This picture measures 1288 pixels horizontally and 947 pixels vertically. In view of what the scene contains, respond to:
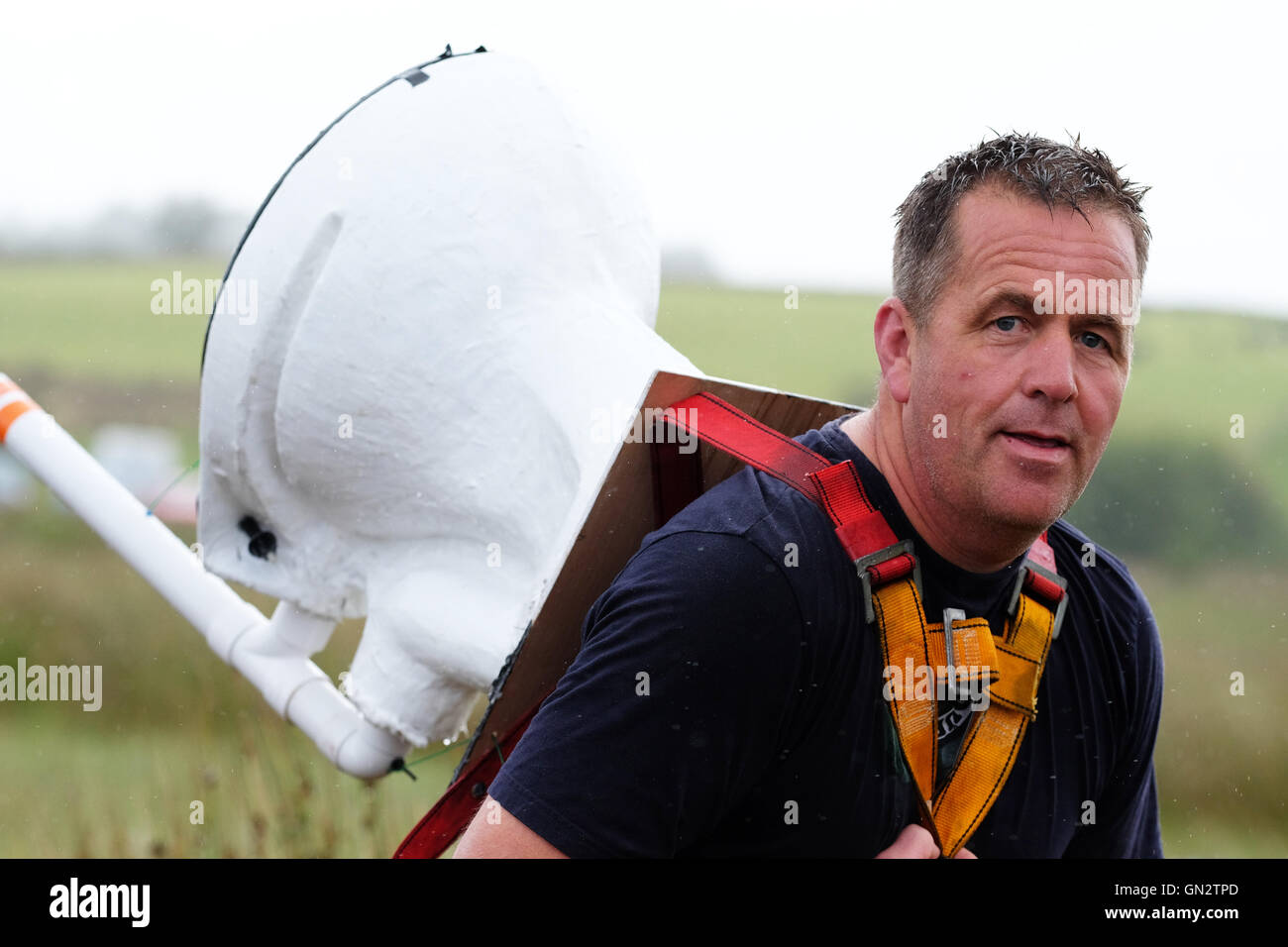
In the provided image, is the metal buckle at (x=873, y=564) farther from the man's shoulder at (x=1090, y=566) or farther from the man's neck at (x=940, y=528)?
the man's shoulder at (x=1090, y=566)

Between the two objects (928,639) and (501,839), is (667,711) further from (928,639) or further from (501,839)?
(928,639)

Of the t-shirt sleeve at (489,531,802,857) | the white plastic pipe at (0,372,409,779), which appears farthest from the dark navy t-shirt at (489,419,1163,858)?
the white plastic pipe at (0,372,409,779)

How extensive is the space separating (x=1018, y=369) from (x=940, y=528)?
0.23 metres

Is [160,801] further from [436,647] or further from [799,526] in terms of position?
[799,526]

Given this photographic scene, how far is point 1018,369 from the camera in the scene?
1593mm

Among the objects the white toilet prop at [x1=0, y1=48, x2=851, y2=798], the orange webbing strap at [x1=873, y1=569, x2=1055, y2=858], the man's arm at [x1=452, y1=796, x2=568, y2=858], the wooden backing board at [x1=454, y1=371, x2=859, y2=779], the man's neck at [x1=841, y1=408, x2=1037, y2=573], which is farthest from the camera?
the white toilet prop at [x1=0, y1=48, x2=851, y2=798]

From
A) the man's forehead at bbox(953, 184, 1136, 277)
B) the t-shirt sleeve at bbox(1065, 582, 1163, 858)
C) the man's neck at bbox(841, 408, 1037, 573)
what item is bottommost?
the t-shirt sleeve at bbox(1065, 582, 1163, 858)

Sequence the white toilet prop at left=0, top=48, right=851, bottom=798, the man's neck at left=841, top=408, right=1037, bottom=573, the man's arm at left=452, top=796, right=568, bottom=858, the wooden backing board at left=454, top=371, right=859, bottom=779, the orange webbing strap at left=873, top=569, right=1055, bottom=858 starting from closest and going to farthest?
the man's arm at left=452, top=796, right=568, bottom=858
the orange webbing strap at left=873, top=569, right=1055, bottom=858
the man's neck at left=841, top=408, right=1037, bottom=573
the wooden backing board at left=454, top=371, right=859, bottom=779
the white toilet prop at left=0, top=48, right=851, bottom=798

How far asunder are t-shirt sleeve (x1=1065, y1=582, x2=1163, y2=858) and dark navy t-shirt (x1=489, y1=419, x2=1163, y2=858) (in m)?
0.11

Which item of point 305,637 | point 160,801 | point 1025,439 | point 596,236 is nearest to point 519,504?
point 596,236

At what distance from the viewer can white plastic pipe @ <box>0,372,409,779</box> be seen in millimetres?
3113

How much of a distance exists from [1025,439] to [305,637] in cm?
209

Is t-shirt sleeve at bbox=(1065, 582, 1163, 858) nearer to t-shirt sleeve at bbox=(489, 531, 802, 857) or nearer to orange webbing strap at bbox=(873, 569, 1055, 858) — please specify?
orange webbing strap at bbox=(873, 569, 1055, 858)

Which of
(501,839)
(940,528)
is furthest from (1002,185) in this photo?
(501,839)
